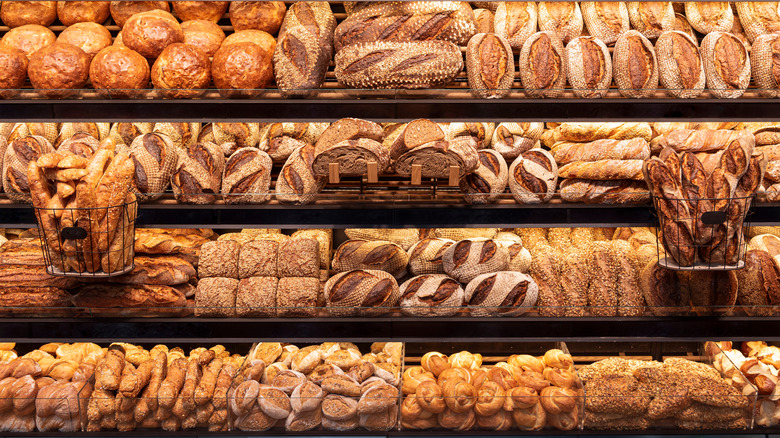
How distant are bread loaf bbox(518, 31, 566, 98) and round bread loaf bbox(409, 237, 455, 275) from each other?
78 cm

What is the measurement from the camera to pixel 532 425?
7.70 feet

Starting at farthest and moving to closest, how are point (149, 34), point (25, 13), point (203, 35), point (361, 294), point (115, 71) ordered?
1. point (25, 13)
2. point (203, 35)
3. point (149, 34)
4. point (115, 71)
5. point (361, 294)

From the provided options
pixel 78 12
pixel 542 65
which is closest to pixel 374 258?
pixel 542 65

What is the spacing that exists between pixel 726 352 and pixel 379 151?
70.3 inches

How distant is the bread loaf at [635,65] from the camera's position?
253cm

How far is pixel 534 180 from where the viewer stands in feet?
8.18

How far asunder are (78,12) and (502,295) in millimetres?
2438

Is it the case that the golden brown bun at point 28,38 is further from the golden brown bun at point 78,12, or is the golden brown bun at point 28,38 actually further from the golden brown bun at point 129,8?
the golden brown bun at point 129,8

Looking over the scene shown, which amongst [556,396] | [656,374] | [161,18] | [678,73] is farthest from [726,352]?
[161,18]

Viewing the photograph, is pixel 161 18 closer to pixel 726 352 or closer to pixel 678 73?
pixel 678 73

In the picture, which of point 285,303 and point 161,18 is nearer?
point 285,303

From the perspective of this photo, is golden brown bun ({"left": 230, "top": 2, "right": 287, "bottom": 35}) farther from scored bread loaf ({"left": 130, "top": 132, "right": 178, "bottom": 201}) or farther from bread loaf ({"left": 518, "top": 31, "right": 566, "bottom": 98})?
bread loaf ({"left": 518, "top": 31, "right": 566, "bottom": 98})

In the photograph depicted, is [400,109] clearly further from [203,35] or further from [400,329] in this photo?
[203,35]

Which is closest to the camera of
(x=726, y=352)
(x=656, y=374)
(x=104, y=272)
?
(x=104, y=272)
